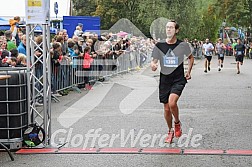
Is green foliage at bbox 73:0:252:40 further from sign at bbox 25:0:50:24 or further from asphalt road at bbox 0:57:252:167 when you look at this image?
sign at bbox 25:0:50:24

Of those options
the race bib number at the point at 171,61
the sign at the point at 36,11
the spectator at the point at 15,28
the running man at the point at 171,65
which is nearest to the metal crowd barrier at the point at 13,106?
the sign at the point at 36,11

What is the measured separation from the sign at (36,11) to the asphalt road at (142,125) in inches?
80.1

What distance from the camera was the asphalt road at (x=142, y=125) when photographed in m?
7.29

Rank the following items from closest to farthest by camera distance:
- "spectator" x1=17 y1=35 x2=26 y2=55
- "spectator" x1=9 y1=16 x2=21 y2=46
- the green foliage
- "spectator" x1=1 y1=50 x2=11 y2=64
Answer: "spectator" x1=1 y1=50 x2=11 y2=64 → "spectator" x1=17 y1=35 x2=26 y2=55 → "spectator" x1=9 y1=16 x2=21 y2=46 → the green foliage

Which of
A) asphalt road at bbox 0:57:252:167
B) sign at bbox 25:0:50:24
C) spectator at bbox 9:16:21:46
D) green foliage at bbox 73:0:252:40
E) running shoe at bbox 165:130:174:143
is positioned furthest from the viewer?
green foliage at bbox 73:0:252:40

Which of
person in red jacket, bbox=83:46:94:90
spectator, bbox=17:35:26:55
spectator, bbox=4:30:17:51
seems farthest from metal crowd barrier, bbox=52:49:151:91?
spectator, bbox=4:30:17:51

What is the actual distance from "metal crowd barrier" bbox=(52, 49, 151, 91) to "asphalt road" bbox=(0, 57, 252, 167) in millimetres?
502

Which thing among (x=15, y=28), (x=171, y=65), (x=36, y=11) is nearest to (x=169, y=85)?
(x=171, y=65)

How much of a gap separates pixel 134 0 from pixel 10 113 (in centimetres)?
4434

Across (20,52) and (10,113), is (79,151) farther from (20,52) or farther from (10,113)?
(20,52)

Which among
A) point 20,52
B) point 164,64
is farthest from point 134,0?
point 164,64

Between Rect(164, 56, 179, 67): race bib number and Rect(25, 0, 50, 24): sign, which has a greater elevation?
Rect(25, 0, 50, 24): sign

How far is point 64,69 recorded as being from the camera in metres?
15.6

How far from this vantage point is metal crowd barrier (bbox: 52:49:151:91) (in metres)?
15.2
